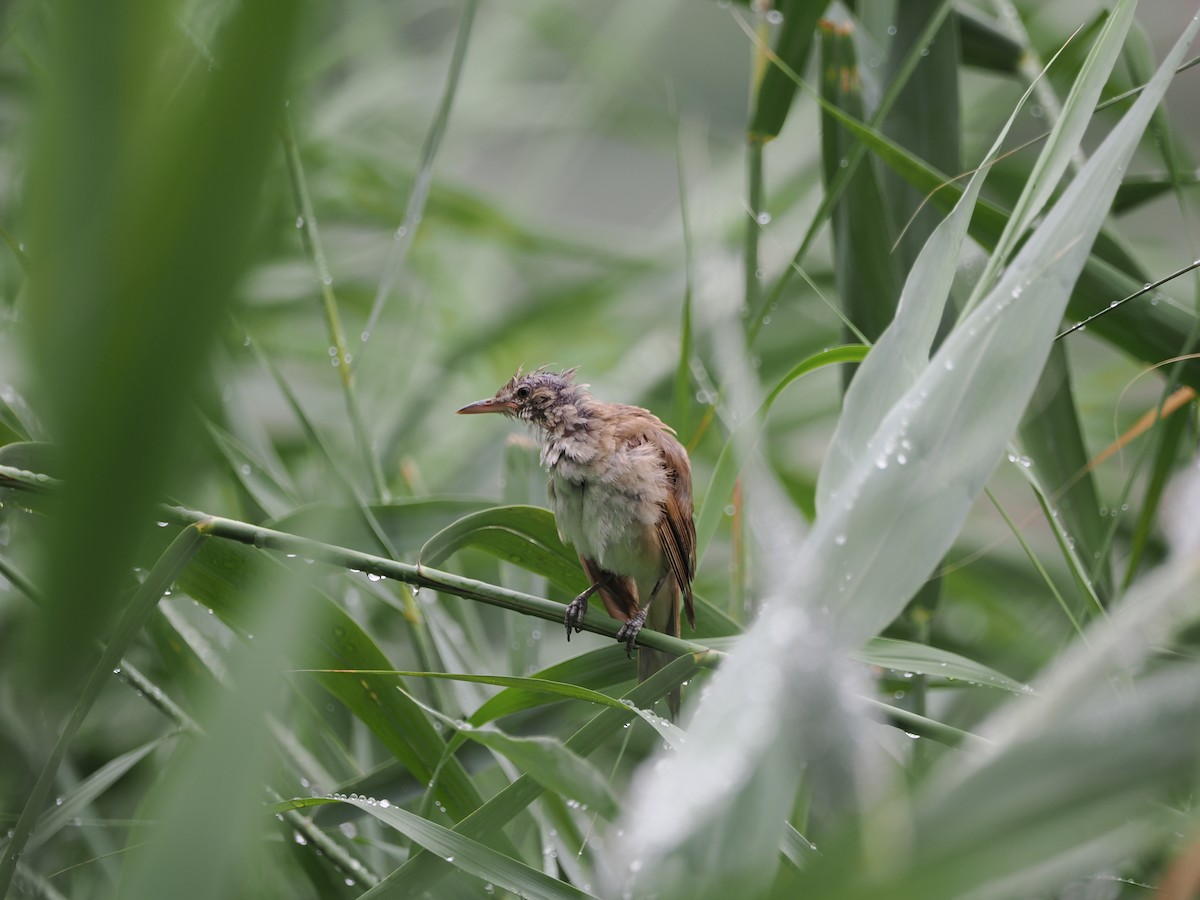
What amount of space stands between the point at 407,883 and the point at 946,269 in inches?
35.9

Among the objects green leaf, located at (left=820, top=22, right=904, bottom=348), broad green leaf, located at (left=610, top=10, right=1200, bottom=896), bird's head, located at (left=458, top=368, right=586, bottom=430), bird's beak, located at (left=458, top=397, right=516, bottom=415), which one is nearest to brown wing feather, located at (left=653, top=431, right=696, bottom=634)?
bird's head, located at (left=458, top=368, right=586, bottom=430)

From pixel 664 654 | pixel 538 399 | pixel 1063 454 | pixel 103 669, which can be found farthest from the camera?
pixel 538 399

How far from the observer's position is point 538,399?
2361mm

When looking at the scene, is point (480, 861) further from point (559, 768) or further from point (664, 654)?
point (664, 654)

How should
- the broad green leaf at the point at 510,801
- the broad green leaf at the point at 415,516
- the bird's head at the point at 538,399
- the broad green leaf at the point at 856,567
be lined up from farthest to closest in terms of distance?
the bird's head at the point at 538,399, the broad green leaf at the point at 415,516, the broad green leaf at the point at 510,801, the broad green leaf at the point at 856,567

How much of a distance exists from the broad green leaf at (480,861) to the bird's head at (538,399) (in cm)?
133

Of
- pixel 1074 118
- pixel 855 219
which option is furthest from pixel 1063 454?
pixel 1074 118

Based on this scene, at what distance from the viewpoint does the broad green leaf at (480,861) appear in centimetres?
101

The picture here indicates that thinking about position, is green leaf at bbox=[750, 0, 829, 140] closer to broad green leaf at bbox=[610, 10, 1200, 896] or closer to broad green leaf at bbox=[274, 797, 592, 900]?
broad green leaf at bbox=[610, 10, 1200, 896]

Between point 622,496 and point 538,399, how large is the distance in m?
0.41

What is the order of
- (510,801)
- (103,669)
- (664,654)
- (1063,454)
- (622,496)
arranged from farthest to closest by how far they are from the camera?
(622,496)
(664,654)
(1063,454)
(510,801)
(103,669)

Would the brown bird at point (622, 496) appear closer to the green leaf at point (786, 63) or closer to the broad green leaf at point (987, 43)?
the green leaf at point (786, 63)

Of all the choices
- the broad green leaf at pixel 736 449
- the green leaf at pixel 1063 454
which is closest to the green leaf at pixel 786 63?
the broad green leaf at pixel 736 449

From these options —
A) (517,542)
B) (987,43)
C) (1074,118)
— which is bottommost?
(517,542)
